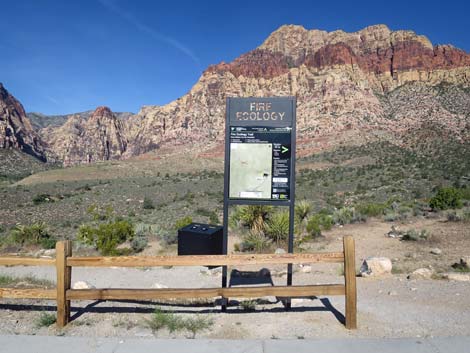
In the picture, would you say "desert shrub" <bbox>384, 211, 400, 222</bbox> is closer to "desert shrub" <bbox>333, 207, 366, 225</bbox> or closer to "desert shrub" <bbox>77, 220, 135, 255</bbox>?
"desert shrub" <bbox>333, 207, 366, 225</bbox>

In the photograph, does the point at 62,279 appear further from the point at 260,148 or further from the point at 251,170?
the point at 260,148

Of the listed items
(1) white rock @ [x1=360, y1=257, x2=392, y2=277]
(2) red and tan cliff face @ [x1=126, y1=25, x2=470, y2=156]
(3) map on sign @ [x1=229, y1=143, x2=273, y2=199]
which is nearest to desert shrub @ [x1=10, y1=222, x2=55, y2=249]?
(3) map on sign @ [x1=229, y1=143, x2=273, y2=199]

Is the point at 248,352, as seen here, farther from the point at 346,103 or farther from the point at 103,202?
the point at 346,103

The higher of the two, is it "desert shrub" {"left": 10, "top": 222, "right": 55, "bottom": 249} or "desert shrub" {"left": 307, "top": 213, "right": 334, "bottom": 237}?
"desert shrub" {"left": 307, "top": 213, "right": 334, "bottom": 237}

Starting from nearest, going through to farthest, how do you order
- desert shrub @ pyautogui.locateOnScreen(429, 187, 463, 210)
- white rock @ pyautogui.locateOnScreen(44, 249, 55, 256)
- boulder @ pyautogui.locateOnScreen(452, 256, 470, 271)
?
1. boulder @ pyautogui.locateOnScreen(452, 256, 470, 271)
2. white rock @ pyautogui.locateOnScreen(44, 249, 55, 256)
3. desert shrub @ pyautogui.locateOnScreen(429, 187, 463, 210)

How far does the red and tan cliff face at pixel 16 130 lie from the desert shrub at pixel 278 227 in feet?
429

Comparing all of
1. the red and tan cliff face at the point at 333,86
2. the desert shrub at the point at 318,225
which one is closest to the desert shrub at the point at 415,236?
the desert shrub at the point at 318,225

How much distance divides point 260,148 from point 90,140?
573 feet

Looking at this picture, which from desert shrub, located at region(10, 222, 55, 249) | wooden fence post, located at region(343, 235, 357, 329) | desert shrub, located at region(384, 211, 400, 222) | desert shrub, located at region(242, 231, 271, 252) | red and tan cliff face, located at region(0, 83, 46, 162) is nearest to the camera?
wooden fence post, located at region(343, 235, 357, 329)

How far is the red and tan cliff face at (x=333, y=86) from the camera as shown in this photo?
7988 centimetres

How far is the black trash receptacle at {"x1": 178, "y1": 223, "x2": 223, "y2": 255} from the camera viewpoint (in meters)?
8.88

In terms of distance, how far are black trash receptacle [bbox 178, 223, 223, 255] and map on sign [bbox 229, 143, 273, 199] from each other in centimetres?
301

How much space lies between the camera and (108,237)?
14086 millimetres

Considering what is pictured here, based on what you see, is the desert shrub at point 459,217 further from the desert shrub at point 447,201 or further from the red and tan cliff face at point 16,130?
the red and tan cliff face at point 16,130
